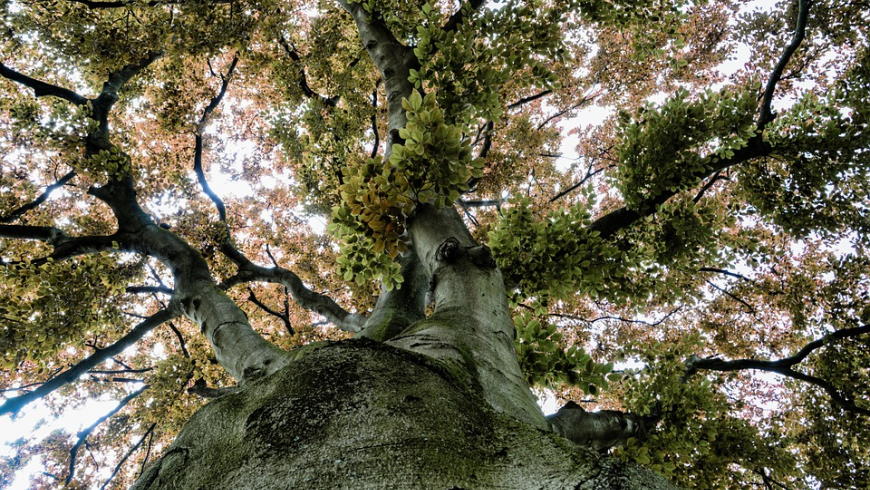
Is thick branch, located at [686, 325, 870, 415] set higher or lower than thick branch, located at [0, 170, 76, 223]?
lower

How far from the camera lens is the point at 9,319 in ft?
17.9

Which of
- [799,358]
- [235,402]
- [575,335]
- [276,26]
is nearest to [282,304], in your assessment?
[276,26]

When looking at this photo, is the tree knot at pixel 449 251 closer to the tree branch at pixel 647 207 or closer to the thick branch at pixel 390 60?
the thick branch at pixel 390 60

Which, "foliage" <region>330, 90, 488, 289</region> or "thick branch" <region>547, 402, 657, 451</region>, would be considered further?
"thick branch" <region>547, 402, 657, 451</region>

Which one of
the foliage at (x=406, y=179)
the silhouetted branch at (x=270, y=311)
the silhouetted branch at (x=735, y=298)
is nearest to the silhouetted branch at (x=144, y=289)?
the silhouetted branch at (x=270, y=311)

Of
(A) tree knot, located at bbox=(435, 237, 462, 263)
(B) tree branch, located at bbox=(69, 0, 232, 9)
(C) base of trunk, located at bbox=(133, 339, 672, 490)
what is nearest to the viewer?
(C) base of trunk, located at bbox=(133, 339, 672, 490)

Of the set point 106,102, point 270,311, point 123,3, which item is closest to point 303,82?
point 123,3

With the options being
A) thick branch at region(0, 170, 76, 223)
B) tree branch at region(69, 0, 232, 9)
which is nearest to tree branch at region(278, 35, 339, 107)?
tree branch at region(69, 0, 232, 9)

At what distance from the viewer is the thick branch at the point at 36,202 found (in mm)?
7214

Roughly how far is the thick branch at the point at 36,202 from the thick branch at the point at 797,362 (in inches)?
438

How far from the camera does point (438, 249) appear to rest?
10.7ft

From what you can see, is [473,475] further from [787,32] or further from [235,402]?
[787,32]

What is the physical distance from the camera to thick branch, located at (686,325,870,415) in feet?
19.8

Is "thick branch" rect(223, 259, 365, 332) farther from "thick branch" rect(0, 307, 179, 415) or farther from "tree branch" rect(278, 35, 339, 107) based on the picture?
"tree branch" rect(278, 35, 339, 107)
